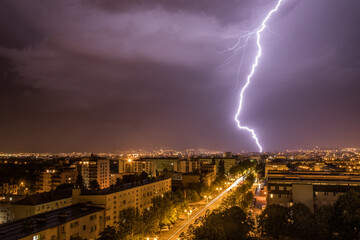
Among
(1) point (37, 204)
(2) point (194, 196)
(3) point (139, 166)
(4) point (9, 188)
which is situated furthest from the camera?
(3) point (139, 166)

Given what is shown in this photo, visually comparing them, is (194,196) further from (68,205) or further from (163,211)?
(68,205)

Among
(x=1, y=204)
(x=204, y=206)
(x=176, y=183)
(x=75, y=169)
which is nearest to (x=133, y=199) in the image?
(x=204, y=206)

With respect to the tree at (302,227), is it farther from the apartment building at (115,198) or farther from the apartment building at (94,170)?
the apartment building at (94,170)

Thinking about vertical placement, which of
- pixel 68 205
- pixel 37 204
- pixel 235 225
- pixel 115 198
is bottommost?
pixel 68 205

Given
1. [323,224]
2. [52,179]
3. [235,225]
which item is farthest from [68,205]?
[323,224]

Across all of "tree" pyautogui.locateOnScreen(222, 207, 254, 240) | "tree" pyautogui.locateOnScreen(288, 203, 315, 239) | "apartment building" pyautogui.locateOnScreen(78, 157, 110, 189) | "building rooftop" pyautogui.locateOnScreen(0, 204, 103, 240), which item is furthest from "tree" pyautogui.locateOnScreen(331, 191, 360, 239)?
"apartment building" pyautogui.locateOnScreen(78, 157, 110, 189)

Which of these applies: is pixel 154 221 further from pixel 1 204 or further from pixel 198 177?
pixel 198 177
